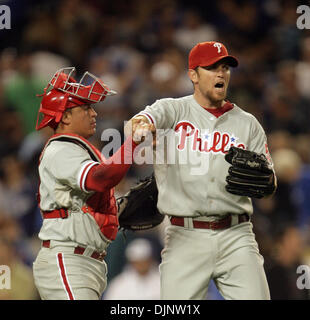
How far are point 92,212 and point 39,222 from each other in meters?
2.22

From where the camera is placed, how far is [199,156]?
3.39 meters

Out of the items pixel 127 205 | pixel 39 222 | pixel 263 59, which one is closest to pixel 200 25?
pixel 263 59

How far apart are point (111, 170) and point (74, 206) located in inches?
11.2

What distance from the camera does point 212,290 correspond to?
495 centimetres

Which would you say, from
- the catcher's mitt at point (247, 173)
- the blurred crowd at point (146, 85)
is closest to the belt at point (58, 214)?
the catcher's mitt at point (247, 173)

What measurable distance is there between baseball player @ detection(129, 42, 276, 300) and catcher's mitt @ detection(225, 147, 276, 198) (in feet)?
0.14

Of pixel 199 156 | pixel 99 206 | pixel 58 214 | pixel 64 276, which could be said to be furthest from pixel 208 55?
pixel 64 276

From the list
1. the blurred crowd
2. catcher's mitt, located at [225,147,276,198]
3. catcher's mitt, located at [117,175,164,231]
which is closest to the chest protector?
catcher's mitt, located at [117,175,164,231]

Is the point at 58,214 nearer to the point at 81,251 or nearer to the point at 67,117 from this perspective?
the point at 81,251

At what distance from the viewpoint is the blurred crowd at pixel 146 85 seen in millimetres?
5086

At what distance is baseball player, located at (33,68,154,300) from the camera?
10.5ft

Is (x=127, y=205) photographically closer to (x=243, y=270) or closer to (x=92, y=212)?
(x=92, y=212)

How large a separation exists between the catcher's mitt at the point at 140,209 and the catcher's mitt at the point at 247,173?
64 centimetres

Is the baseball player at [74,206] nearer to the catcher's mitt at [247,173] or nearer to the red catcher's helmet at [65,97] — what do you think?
the red catcher's helmet at [65,97]
